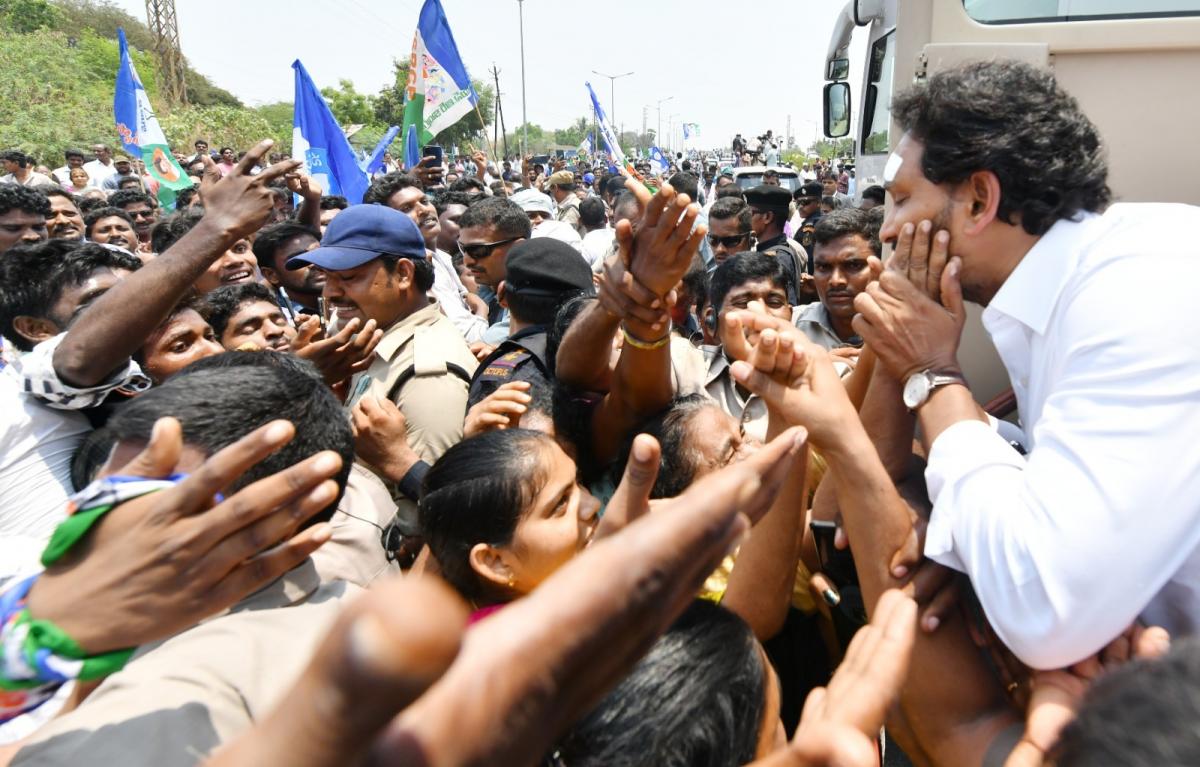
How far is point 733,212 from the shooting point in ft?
18.6

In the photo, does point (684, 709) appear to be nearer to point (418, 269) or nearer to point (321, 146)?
point (418, 269)

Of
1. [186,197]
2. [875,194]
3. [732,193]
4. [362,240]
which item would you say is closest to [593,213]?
[732,193]

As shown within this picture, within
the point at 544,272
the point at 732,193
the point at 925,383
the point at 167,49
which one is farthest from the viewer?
the point at 167,49

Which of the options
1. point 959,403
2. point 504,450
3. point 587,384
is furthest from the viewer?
point 587,384

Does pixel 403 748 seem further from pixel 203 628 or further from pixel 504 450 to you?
pixel 504 450

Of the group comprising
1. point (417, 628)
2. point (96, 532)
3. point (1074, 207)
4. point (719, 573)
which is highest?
point (1074, 207)

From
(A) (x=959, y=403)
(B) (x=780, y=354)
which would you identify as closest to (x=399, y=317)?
(B) (x=780, y=354)

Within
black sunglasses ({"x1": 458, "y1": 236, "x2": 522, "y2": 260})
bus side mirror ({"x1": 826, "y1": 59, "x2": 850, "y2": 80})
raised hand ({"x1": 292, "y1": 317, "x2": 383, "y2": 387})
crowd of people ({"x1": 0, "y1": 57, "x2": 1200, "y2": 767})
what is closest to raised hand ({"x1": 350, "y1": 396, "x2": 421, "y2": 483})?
crowd of people ({"x1": 0, "y1": 57, "x2": 1200, "y2": 767})

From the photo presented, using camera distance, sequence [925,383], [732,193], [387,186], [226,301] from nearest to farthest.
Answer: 1. [925,383]
2. [226,301]
3. [387,186]
4. [732,193]

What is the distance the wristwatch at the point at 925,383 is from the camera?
1457mm

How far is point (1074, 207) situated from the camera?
1440mm

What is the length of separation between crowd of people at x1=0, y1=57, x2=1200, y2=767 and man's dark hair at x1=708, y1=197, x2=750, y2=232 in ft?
10.9

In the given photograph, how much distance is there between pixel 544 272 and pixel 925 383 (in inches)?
65.4

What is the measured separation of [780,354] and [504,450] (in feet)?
2.25
